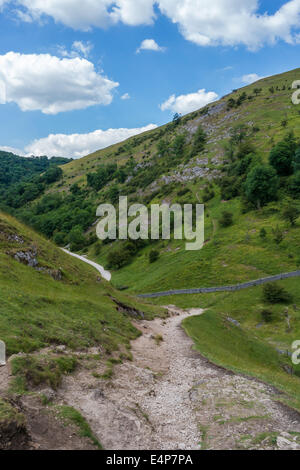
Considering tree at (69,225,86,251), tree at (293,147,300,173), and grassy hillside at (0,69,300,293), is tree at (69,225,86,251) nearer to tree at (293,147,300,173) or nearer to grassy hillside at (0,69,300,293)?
grassy hillside at (0,69,300,293)

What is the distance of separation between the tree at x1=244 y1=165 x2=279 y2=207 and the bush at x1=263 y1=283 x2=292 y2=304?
4680 centimetres

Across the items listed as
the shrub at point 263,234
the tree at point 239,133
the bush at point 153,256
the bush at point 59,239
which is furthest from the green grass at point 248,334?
the tree at point 239,133

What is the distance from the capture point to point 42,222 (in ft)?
563

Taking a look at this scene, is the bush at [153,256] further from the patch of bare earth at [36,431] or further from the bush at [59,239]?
the patch of bare earth at [36,431]

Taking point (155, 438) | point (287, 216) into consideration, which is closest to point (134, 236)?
point (287, 216)

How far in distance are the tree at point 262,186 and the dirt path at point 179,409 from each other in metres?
81.3

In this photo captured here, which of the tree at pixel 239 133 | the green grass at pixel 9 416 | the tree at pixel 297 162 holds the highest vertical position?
the tree at pixel 239 133

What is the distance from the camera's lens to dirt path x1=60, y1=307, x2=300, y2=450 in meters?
10.6

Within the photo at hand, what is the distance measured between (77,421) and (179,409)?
18.8 feet

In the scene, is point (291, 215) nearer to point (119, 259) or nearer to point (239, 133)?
point (119, 259)

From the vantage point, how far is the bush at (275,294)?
50.8 meters

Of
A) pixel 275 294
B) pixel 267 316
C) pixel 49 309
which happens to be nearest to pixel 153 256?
pixel 275 294
